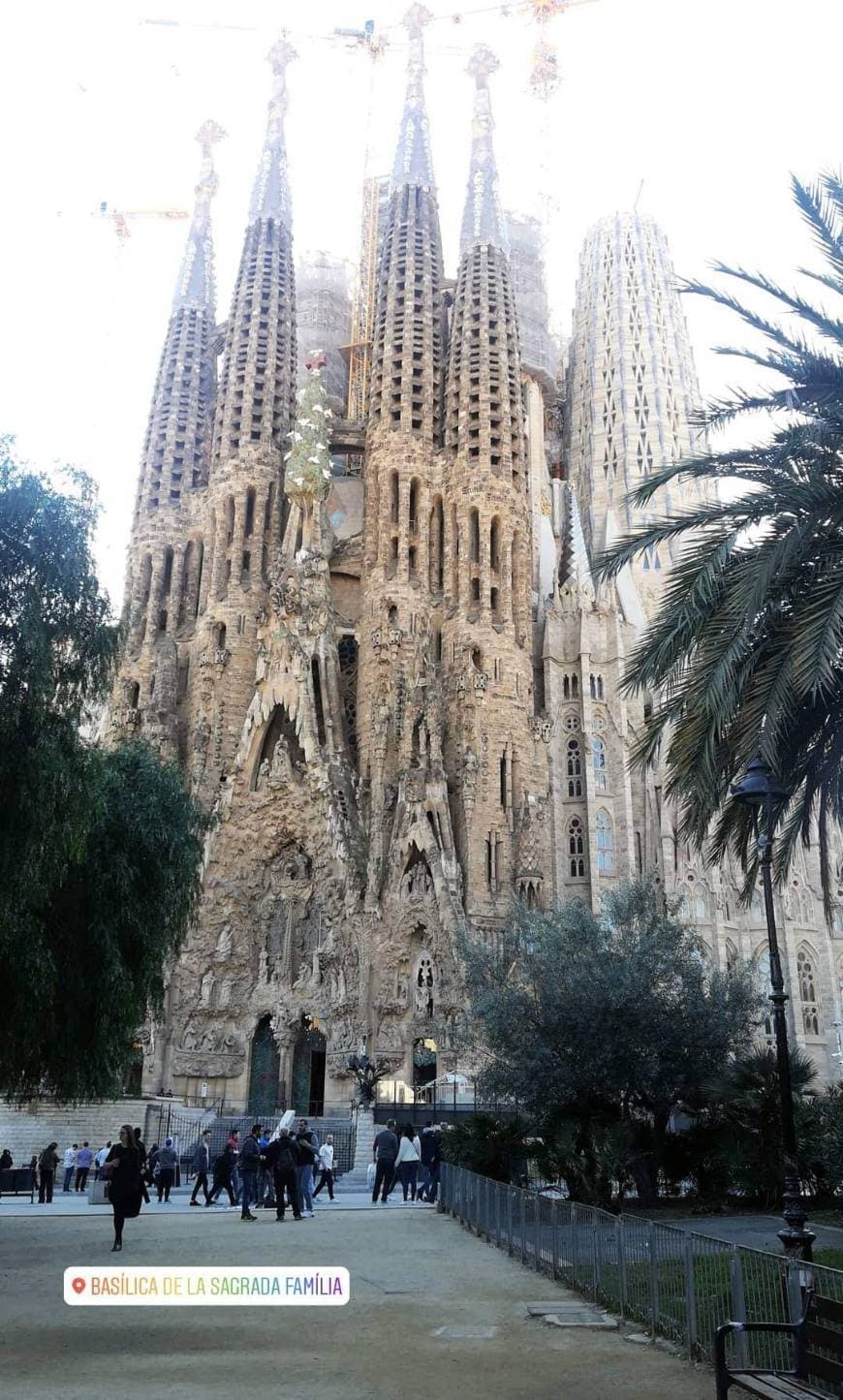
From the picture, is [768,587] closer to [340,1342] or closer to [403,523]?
[340,1342]

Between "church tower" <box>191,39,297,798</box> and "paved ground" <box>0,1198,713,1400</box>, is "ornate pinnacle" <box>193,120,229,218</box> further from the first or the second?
"paved ground" <box>0,1198,713,1400</box>

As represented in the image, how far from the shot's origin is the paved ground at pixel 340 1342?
7344 millimetres

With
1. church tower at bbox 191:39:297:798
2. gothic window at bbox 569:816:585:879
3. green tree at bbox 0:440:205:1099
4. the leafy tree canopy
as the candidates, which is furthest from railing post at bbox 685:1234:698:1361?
church tower at bbox 191:39:297:798

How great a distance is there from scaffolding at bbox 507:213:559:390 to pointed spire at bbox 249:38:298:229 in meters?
12.7

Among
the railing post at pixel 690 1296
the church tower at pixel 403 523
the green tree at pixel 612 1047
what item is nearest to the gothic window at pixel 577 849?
the church tower at pixel 403 523

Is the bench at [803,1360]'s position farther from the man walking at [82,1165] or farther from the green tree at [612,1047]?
the man walking at [82,1165]

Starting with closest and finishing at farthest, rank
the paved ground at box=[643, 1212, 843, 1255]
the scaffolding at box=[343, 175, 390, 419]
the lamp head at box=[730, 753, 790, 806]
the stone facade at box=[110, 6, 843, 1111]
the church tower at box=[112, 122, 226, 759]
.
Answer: the lamp head at box=[730, 753, 790, 806]
the paved ground at box=[643, 1212, 843, 1255]
the stone facade at box=[110, 6, 843, 1111]
the church tower at box=[112, 122, 226, 759]
the scaffolding at box=[343, 175, 390, 419]

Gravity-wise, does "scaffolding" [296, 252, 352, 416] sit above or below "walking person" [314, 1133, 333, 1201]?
above

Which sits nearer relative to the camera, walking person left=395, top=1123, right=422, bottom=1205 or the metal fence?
the metal fence

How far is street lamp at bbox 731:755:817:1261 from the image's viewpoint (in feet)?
30.3

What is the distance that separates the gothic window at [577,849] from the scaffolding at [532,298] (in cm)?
2719

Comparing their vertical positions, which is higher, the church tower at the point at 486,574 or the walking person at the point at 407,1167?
the church tower at the point at 486,574

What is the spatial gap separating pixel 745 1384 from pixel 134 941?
14459mm

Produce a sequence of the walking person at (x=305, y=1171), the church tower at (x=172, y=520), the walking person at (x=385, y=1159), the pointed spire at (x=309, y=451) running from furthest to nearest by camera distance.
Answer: the pointed spire at (x=309, y=451)
the church tower at (x=172, y=520)
the walking person at (x=385, y=1159)
the walking person at (x=305, y=1171)
